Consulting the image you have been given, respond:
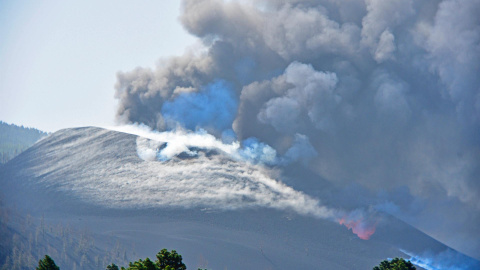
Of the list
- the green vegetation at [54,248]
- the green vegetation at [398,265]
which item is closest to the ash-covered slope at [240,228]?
the green vegetation at [54,248]

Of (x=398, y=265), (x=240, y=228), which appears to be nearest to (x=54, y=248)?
(x=240, y=228)

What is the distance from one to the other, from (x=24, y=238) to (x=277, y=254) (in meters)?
62.9

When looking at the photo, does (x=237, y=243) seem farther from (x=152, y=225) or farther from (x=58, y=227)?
(x=58, y=227)

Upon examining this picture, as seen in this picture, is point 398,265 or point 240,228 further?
point 240,228

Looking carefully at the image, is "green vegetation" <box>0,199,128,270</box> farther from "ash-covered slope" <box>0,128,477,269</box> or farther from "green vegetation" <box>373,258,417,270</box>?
"green vegetation" <box>373,258,417,270</box>

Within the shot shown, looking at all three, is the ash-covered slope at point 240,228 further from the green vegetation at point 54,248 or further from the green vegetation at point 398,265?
the green vegetation at point 398,265

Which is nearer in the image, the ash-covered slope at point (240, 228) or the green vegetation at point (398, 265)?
the green vegetation at point (398, 265)

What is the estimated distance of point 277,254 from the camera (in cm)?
15925

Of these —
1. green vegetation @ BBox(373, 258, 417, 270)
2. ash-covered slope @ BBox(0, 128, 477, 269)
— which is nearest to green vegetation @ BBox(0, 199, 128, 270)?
ash-covered slope @ BBox(0, 128, 477, 269)

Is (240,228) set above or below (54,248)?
above

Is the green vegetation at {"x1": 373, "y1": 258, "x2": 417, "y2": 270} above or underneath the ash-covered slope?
underneath

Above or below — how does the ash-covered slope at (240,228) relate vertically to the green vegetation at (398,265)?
above

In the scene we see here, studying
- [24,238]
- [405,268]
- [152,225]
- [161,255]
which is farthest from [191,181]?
[161,255]

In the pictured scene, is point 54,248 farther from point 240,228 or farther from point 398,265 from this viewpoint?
point 398,265
